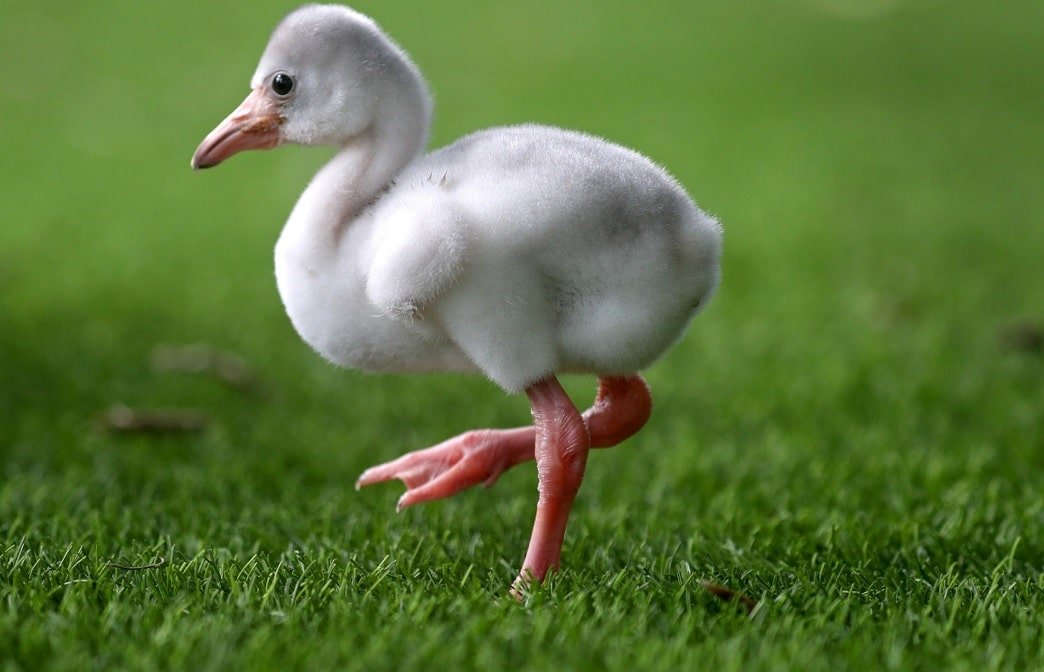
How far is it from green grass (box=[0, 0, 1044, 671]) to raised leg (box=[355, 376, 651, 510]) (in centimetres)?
19

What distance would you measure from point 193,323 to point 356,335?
339 cm

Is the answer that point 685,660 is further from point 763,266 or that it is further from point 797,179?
point 797,179

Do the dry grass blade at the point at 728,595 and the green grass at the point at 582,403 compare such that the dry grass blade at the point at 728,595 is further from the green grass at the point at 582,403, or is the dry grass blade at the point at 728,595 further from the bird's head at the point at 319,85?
the bird's head at the point at 319,85

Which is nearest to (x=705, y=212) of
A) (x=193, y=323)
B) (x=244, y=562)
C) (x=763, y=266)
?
(x=244, y=562)

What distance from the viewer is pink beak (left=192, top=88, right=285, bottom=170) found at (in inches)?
114

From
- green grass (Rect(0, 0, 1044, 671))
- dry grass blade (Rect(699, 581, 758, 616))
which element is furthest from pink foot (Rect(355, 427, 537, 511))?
dry grass blade (Rect(699, 581, 758, 616))

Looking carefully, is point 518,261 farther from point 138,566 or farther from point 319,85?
point 138,566

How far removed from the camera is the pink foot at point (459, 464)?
10.2 ft

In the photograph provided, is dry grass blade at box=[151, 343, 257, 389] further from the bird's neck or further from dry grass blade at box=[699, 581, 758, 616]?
dry grass blade at box=[699, 581, 758, 616]

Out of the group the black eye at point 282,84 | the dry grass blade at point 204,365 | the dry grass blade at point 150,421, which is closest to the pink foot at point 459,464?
the black eye at point 282,84

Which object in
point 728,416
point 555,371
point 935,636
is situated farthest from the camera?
point 728,416

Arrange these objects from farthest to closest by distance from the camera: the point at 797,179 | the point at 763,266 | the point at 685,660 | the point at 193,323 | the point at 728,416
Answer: the point at 797,179 → the point at 763,266 → the point at 193,323 → the point at 728,416 → the point at 685,660

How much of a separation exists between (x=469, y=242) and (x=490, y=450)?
29.4 inches

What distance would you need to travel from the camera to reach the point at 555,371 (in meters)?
2.81
